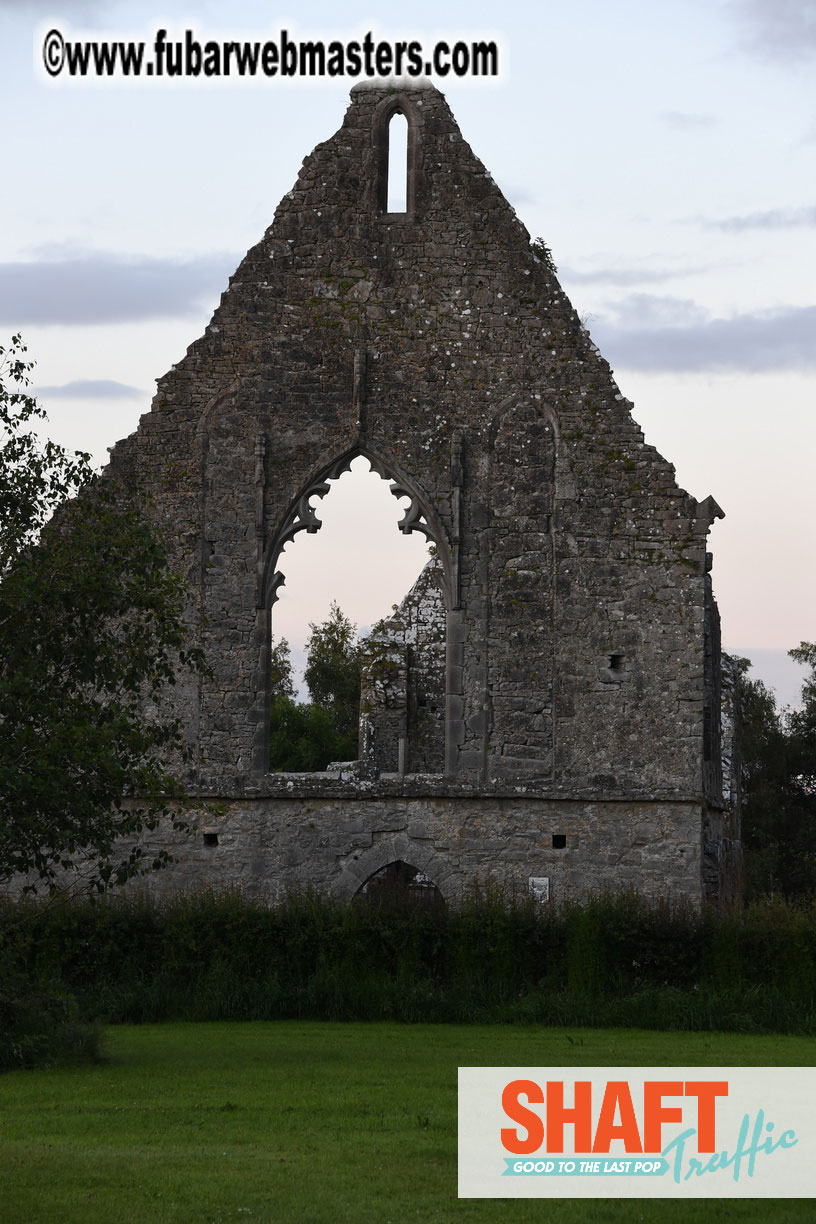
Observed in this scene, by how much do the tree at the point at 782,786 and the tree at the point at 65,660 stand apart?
71.3 ft

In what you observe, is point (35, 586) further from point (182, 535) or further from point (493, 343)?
point (493, 343)

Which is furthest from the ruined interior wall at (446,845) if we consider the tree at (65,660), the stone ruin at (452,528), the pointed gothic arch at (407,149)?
the pointed gothic arch at (407,149)

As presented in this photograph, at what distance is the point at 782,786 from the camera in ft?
119

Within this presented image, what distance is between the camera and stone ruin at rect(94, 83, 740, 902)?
18219mm

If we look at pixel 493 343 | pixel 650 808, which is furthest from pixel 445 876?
pixel 493 343

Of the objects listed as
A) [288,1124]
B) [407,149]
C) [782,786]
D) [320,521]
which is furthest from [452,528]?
[782,786]

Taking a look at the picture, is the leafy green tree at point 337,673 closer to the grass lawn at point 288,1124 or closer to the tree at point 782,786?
the tree at point 782,786

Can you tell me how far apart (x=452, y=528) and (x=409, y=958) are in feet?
14.8

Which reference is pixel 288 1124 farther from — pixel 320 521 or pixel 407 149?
pixel 407 149

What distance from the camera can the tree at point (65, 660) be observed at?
1287cm

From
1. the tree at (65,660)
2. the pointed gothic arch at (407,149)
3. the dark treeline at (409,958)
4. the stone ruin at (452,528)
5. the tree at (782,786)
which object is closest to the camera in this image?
the tree at (65,660)

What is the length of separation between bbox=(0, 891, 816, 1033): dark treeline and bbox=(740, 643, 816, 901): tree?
16.9 m

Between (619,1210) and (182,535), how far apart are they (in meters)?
11.1

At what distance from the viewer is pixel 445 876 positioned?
18.2 meters
